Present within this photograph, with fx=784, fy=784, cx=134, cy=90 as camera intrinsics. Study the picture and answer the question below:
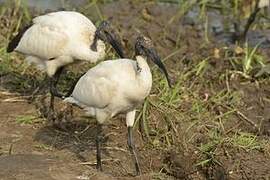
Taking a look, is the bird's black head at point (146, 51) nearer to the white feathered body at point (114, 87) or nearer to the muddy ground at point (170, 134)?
the white feathered body at point (114, 87)

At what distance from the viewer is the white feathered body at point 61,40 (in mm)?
6590

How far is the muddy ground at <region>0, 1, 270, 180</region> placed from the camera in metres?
6.02

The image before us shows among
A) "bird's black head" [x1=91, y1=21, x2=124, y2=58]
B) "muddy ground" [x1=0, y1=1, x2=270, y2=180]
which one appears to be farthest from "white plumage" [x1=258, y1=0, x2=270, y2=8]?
"bird's black head" [x1=91, y1=21, x2=124, y2=58]

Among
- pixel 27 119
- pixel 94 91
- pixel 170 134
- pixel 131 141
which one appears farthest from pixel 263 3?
pixel 94 91

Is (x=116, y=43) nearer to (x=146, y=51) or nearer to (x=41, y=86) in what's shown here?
(x=146, y=51)

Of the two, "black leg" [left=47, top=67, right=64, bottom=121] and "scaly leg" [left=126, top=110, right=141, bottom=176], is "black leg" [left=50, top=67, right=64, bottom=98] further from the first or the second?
"scaly leg" [left=126, top=110, right=141, bottom=176]

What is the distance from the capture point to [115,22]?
362 inches

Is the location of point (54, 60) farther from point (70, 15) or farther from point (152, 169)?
point (152, 169)

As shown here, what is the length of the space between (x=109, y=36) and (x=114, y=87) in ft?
3.04

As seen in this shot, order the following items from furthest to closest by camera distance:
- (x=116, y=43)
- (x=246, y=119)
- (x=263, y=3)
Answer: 1. (x=263, y=3)
2. (x=246, y=119)
3. (x=116, y=43)

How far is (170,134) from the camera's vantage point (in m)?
6.62

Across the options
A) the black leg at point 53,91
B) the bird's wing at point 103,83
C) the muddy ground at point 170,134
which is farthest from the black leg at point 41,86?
the bird's wing at point 103,83

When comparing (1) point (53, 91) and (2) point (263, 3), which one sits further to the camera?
(2) point (263, 3)

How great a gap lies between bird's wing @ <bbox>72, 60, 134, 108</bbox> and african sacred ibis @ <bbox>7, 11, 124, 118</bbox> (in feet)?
1.77
